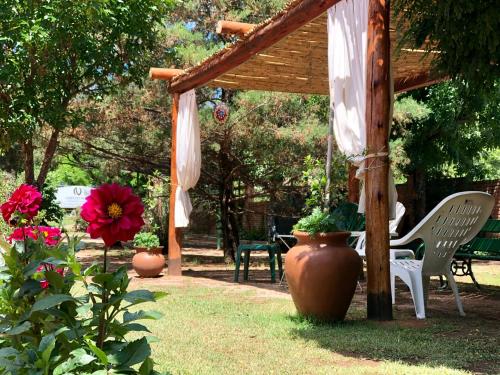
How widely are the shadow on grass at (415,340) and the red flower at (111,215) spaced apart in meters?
1.98

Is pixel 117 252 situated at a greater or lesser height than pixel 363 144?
lesser

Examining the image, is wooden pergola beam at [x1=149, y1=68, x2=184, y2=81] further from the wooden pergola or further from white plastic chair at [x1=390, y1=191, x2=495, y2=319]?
white plastic chair at [x1=390, y1=191, x2=495, y2=319]

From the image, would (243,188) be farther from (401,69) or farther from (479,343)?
(479,343)

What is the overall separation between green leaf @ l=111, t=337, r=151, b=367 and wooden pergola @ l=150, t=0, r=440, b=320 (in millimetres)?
2643

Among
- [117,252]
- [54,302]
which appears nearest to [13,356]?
[54,302]

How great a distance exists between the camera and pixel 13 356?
175 centimetres

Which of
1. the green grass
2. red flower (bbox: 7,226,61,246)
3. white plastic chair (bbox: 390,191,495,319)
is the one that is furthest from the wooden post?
red flower (bbox: 7,226,61,246)

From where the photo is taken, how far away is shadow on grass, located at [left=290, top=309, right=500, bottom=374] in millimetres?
3170

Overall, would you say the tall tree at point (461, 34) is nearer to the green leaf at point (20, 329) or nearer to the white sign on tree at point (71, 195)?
the green leaf at point (20, 329)

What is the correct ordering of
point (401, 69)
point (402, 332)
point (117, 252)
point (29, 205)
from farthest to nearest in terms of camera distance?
1. point (117, 252)
2. point (401, 69)
3. point (402, 332)
4. point (29, 205)

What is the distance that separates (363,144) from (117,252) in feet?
33.9

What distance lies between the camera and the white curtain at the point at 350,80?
4.39m

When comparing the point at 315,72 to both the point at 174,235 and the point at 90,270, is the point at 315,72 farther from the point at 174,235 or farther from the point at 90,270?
the point at 90,270

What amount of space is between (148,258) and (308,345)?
15.2 ft
